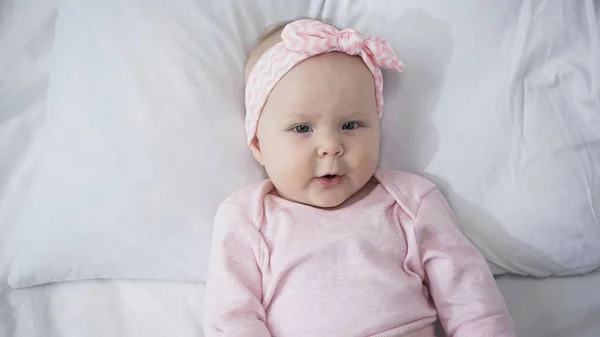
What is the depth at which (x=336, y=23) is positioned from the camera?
1243mm

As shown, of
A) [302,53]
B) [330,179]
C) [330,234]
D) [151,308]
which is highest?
[302,53]

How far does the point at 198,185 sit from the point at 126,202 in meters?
0.15

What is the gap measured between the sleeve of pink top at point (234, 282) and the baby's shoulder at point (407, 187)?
296 millimetres

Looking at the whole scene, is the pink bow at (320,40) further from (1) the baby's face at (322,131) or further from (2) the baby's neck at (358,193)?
(2) the baby's neck at (358,193)

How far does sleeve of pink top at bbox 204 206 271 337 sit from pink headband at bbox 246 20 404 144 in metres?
0.20

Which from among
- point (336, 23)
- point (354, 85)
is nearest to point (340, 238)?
point (354, 85)

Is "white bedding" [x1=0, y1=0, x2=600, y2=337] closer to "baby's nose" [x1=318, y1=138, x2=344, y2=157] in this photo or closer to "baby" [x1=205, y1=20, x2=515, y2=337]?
"baby" [x1=205, y1=20, x2=515, y2=337]

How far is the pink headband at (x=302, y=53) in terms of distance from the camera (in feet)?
3.30

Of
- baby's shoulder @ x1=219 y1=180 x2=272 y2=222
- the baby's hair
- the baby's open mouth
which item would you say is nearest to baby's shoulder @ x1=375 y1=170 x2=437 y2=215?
the baby's open mouth

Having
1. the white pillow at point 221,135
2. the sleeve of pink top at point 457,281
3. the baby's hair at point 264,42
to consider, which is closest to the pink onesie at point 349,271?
the sleeve of pink top at point 457,281

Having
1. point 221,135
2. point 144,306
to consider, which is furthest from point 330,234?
point 144,306

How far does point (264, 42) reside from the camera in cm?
115

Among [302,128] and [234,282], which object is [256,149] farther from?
[234,282]

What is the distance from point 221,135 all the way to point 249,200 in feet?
0.54
